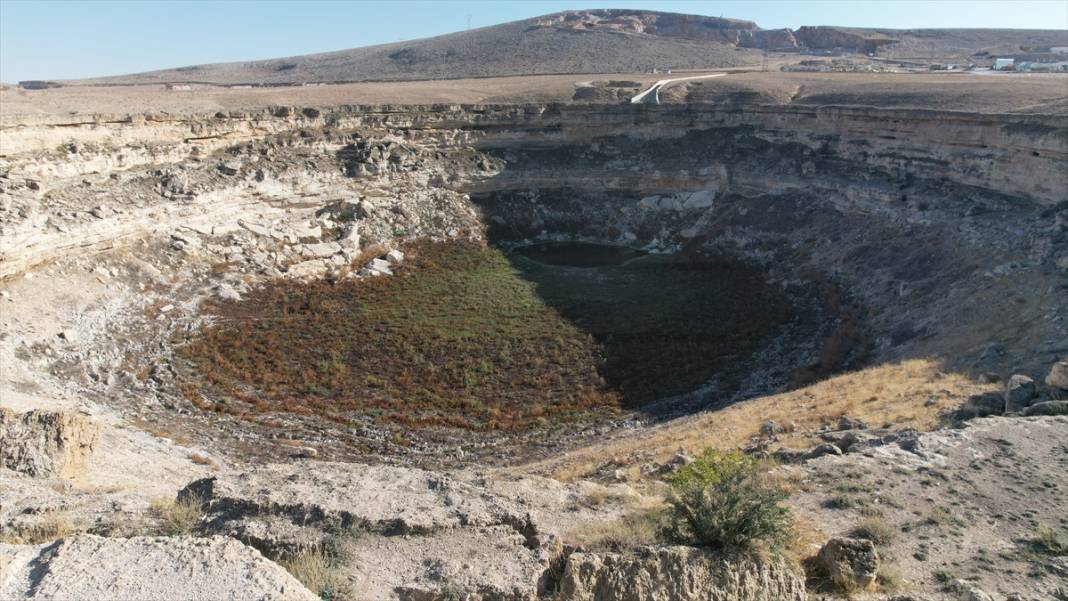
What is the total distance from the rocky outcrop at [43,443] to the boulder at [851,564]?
9158 mm

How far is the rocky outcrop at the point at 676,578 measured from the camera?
17.3ft

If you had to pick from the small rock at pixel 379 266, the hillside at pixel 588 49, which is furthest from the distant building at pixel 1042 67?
the small rock at pixel 379 266

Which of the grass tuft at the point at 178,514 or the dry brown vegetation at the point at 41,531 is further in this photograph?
the grass tuft at the point at 178,514

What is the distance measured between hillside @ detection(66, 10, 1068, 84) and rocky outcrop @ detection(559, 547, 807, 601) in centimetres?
6771

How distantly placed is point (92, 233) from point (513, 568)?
67.1 feet

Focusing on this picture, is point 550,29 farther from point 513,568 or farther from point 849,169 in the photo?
point 513,568

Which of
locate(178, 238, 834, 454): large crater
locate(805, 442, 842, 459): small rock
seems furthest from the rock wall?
locate(805, 442, 842, 459): small rock

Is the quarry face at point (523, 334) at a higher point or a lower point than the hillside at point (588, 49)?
lower

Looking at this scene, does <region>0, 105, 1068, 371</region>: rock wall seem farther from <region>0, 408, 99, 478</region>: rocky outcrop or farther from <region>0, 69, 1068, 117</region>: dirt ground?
<region>0, 408, 99, 478</region>: rocky outcrop

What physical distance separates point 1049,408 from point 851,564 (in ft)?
22.7

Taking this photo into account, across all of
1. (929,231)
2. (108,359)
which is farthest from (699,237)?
(108,359)

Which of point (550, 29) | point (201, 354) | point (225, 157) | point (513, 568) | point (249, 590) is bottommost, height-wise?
point (201, 354)

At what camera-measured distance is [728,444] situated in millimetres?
→ 11469

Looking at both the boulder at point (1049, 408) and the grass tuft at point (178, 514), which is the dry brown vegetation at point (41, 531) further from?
the boulder at point (1049, 408)
